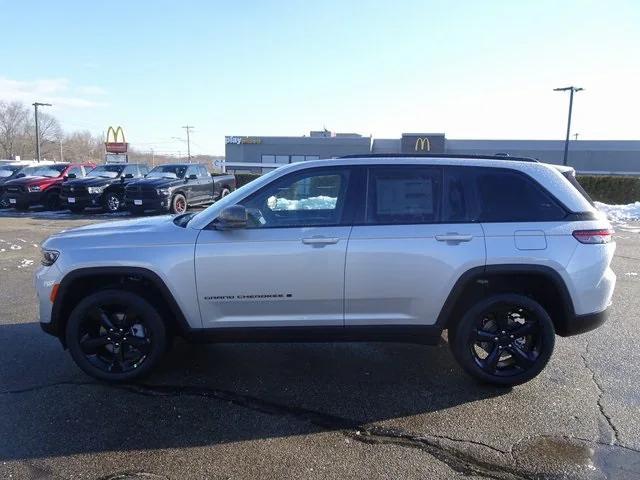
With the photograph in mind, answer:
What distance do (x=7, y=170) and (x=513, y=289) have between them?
26.9 m

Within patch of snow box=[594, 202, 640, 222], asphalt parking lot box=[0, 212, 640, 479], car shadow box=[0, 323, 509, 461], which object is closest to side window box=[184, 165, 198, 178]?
asphalt parking lot box=[0, 212, 640, 479]

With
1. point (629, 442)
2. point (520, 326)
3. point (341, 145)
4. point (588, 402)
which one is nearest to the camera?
point (629, 442)

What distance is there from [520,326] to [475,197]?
1103 mm

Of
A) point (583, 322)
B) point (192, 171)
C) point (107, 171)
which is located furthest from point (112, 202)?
point (583, 322)

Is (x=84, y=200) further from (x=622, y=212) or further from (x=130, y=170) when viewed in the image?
(x=622, y=212)

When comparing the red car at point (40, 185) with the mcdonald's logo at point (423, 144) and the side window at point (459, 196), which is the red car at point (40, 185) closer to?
the side window at point (459, 196)

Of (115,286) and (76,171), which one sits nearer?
(115,286)

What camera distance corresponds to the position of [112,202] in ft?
59.3

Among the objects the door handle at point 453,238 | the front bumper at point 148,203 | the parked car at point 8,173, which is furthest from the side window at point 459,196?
the parked car at point 8,173

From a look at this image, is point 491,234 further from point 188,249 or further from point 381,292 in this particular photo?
point 188,249

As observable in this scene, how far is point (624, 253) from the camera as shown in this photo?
33.8 ft

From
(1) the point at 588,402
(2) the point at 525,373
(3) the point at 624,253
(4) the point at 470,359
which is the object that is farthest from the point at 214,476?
(3) the point at 624,253

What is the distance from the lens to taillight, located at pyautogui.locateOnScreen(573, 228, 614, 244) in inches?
153

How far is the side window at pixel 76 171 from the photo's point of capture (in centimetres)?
1992
